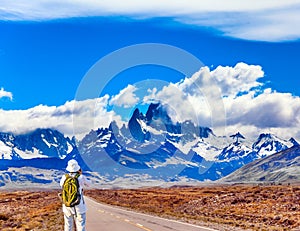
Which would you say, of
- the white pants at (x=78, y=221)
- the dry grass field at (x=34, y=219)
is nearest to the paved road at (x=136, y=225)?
the dry grass field at (x=34, y=219)

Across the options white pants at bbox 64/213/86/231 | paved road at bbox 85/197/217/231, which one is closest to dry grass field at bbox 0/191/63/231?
paved road at bbox 85/197/217/231

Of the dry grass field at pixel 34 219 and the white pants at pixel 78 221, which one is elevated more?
the white pants at pixel 78 221

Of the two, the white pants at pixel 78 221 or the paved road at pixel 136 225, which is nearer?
the white pants at pixel 78 221

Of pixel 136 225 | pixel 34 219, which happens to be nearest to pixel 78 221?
pixel 136 225

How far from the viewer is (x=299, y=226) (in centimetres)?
3462

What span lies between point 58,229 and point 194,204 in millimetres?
36629

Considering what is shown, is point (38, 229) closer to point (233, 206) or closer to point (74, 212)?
point (74, 212)

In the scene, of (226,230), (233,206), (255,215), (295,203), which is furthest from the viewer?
(233,206)

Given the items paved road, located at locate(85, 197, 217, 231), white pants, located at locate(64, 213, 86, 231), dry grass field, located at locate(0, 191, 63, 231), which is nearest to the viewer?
white pants, located at locate(64, 213, 86, 231)

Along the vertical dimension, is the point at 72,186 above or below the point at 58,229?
above

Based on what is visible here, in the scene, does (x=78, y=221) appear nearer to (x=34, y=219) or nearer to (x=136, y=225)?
(x=136, y=225)

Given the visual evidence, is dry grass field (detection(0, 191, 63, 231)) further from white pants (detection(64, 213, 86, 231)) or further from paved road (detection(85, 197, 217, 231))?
white pants (detection(64, 213, 86, 231))

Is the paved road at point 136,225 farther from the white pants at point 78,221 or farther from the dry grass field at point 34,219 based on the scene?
the white pants at point 78,221

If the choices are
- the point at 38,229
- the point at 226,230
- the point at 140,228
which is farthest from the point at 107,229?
the point at 226,230
